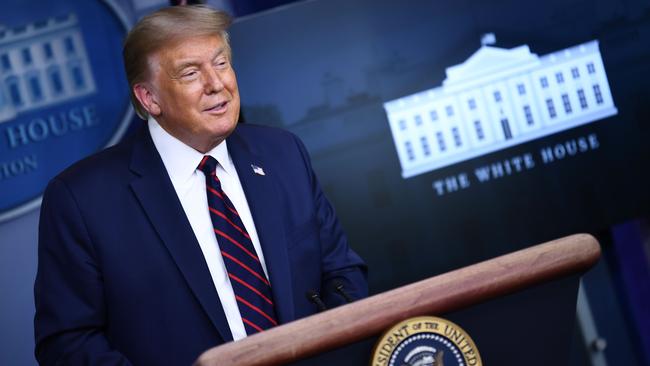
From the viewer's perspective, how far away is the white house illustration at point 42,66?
9.31ft

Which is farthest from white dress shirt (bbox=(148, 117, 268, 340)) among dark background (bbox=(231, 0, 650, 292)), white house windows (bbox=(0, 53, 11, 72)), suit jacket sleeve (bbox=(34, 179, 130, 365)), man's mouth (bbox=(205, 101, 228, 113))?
white house windows (bbox=(0, 53, 11, 72))

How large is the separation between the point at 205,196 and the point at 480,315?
0.81m

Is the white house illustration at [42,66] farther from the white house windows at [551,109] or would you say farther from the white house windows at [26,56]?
the white house windows at [551,109]

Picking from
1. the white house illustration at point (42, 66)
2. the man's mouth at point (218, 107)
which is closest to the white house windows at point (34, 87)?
the white house illustration at point (42, 66)

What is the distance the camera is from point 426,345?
4.09 ft

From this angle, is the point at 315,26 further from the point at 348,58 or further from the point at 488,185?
the point at 488,185

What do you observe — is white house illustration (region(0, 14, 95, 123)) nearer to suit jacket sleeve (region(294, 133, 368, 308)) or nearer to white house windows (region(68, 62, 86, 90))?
white house windows (region(68, 62, 86, 90))

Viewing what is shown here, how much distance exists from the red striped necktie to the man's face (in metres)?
0.13

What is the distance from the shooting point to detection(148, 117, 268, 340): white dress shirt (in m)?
1.87

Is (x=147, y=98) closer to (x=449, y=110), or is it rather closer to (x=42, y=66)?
(x=42, y=66)

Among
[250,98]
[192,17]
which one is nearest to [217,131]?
[192,17]

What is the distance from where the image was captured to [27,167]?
284 centimetres

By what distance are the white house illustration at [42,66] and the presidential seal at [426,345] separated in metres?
1.94

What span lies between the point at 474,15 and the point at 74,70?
4.22 ft
